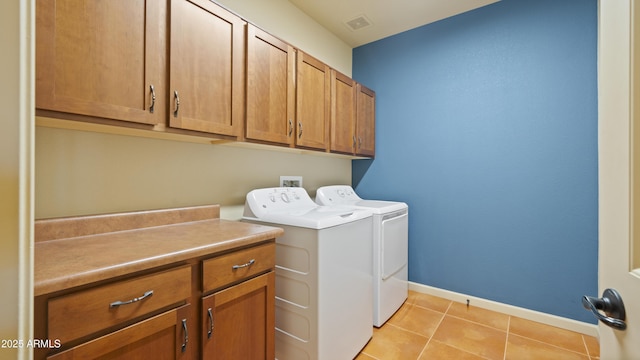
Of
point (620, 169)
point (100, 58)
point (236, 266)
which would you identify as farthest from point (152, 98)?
point (620, 169)

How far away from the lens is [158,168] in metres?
1.54

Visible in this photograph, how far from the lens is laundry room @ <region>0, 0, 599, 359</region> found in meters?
1.68

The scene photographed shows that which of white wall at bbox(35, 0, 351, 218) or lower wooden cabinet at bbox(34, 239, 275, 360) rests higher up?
white wall at bbox(35, 0, 351, 218)

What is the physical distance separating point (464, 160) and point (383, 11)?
1.53 m

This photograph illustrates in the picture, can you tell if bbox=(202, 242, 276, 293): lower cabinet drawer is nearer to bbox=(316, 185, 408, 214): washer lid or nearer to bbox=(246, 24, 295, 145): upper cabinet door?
bbox=(246, 24, 295, 145): upper cabinet door

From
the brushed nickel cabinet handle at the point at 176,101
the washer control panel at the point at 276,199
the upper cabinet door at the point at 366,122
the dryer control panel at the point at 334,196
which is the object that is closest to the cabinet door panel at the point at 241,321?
the washer control panel at the point at 276,199

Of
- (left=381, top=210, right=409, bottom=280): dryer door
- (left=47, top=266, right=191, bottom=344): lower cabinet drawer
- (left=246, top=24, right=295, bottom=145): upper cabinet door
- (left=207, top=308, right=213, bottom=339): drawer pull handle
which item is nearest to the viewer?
(left=47, top=266, right=191, bottom=344): lower cabinet drawer

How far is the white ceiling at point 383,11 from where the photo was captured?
7.64ft

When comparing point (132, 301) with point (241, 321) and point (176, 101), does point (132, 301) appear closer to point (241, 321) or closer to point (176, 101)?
point (241, 321)

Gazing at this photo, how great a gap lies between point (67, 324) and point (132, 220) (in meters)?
0.71

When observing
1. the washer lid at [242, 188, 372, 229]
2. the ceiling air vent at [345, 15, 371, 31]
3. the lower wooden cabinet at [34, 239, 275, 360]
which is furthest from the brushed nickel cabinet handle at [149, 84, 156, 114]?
the ceiling air vent at [345, 15, 371, 31]

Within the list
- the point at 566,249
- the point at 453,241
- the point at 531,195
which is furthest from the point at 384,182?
the point at 566,249

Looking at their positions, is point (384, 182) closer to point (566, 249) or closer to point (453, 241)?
point (453, 241)

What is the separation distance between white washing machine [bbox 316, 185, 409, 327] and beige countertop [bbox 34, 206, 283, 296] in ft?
3.15
